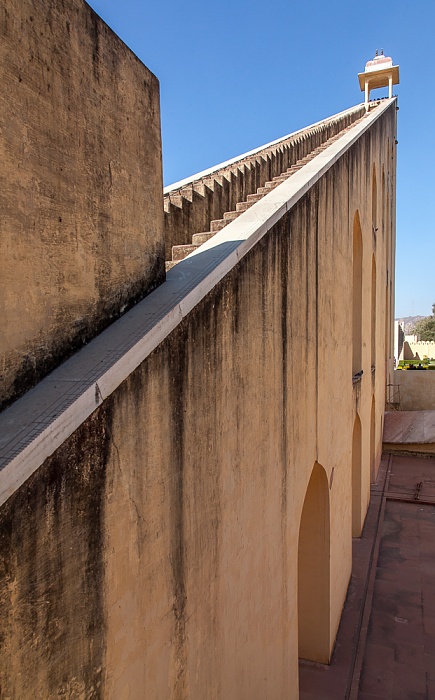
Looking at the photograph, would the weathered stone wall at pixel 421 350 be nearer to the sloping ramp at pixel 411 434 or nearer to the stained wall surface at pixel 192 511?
the sloping ramp at pixel 411 434

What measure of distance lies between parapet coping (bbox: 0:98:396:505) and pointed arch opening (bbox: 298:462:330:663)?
11.3ft

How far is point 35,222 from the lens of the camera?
1.67 m

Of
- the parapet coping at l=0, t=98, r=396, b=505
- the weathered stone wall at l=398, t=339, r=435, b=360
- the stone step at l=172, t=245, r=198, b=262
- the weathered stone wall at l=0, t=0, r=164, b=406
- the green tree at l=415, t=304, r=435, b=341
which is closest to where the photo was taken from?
the parapet coping at l=0, t=98, r=396, b=505

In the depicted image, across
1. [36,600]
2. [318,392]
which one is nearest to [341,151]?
[318,392]

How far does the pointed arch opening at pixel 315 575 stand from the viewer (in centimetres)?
536

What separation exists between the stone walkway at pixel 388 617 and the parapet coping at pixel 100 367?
469 cm

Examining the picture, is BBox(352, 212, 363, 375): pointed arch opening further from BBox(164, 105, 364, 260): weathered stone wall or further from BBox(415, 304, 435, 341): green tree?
BBox(415, 304, 435, 341): green tree

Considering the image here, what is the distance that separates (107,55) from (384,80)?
60.7ft

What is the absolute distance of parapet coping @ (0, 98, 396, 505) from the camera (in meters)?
1.40

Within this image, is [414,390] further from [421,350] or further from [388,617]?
[421,350]

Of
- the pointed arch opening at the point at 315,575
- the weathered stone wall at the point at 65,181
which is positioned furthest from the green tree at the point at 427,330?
the weathered stone wall at the point at 65,181

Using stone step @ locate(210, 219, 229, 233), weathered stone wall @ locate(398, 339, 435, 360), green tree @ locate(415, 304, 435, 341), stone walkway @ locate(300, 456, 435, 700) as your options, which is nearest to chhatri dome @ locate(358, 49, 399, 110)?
stone walkway @ locate(300, 456, 435, 700)

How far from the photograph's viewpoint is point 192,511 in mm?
2262

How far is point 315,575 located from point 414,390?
507 inches
